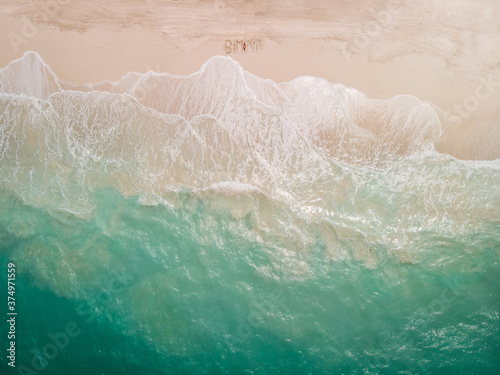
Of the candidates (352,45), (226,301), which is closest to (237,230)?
(226,301)

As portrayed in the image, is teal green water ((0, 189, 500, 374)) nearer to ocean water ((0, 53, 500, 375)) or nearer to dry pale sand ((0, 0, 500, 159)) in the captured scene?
ocean water ((0, 53, 500, 375))

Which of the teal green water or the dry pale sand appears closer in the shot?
the teal green water

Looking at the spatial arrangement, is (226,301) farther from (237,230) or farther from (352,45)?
(352,45)

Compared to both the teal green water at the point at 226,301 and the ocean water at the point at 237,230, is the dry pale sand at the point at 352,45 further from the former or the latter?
the teal green water at the point at 226,301

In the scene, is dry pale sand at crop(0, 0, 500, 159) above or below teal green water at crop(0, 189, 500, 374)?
above

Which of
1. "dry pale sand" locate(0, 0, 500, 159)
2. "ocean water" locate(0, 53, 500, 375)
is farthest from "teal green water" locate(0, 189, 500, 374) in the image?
"dry pale sand" locate(0, 0, 500, 159)

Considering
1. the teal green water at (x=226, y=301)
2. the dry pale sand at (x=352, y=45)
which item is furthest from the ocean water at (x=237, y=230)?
the dry pale sand at (x=352, y=45)
